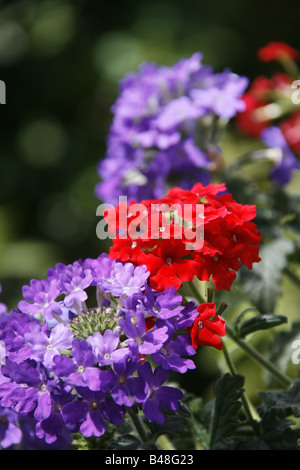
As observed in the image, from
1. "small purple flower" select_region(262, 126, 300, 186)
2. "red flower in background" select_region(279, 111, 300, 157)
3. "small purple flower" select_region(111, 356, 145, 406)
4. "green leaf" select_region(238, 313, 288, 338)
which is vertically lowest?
"small purple flower" select_region(111, 356, 145, 406)

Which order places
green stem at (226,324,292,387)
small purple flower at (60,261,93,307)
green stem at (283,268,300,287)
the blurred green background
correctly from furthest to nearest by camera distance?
the blurred green background
green stem at (283,268,300,287)
green stem at (226,324,292,387)
small purple flower at (60,261,93,307)

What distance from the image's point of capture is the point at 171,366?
0.89 m

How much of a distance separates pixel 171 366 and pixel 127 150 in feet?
2.96

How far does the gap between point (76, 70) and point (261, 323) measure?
2826mm

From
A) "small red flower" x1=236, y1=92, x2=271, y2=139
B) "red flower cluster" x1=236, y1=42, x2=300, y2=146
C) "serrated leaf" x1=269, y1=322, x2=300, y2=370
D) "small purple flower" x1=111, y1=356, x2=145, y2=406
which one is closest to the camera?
"small purple flower" x1=111, y1=356, x2=145, y2=406

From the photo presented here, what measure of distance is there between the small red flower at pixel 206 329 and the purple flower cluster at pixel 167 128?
702 mm

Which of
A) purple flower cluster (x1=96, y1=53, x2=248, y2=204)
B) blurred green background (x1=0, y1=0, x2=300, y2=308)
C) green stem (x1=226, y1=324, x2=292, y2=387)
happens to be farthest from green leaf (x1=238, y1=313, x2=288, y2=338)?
blurred green background (x1=0, y1=0, x2=300, y2=308)

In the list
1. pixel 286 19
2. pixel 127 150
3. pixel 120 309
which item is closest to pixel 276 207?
pixel 127 150

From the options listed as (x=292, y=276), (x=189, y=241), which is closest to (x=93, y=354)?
(x=189, y=241)

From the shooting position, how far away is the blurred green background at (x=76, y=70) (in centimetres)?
340

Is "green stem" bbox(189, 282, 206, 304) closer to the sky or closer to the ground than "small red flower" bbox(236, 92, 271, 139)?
closer to the ground

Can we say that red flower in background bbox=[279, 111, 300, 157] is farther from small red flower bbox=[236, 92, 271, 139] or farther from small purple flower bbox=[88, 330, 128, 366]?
small purple flower bbox=[88, 330, 128, 366]

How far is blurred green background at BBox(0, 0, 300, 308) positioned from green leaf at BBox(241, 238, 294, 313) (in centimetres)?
189

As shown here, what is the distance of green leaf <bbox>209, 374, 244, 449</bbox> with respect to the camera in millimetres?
974
